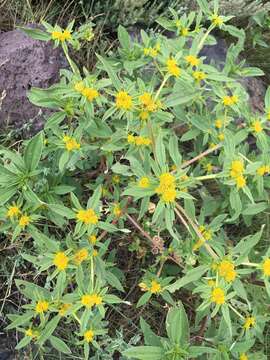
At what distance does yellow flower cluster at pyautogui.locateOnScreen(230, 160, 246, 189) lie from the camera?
1.61 m

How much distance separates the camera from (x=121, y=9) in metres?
2.53

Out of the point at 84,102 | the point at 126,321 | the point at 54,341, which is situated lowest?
the point at 126,321

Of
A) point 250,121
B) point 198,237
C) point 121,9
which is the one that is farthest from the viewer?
point 121,9

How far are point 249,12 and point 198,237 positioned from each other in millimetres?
1514

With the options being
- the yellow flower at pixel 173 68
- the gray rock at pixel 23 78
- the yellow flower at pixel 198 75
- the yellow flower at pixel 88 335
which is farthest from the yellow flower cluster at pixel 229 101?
the yellow flower at pixel 88 335

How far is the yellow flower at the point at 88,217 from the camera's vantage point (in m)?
1.57

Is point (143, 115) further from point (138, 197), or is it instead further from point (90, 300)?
point (90, 300)

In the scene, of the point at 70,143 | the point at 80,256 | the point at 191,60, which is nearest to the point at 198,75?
the point at 191,60

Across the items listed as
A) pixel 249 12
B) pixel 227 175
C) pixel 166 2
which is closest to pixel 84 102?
pixel 227 175

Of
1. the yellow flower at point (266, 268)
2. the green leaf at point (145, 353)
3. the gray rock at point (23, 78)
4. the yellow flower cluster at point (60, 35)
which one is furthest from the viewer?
the gray rock at point (23, 78)

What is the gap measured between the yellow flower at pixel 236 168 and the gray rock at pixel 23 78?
3.02 feet

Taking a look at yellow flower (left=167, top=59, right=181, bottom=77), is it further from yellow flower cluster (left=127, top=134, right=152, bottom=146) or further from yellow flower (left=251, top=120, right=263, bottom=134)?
yellow flower (left=251, top=120, right=263, bottom=134)

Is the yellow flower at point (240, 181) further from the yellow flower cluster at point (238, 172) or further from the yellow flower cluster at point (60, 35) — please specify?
the yellow flower cluster at point (60, 35)

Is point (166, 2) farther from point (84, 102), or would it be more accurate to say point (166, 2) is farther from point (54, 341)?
point (54, 341)
